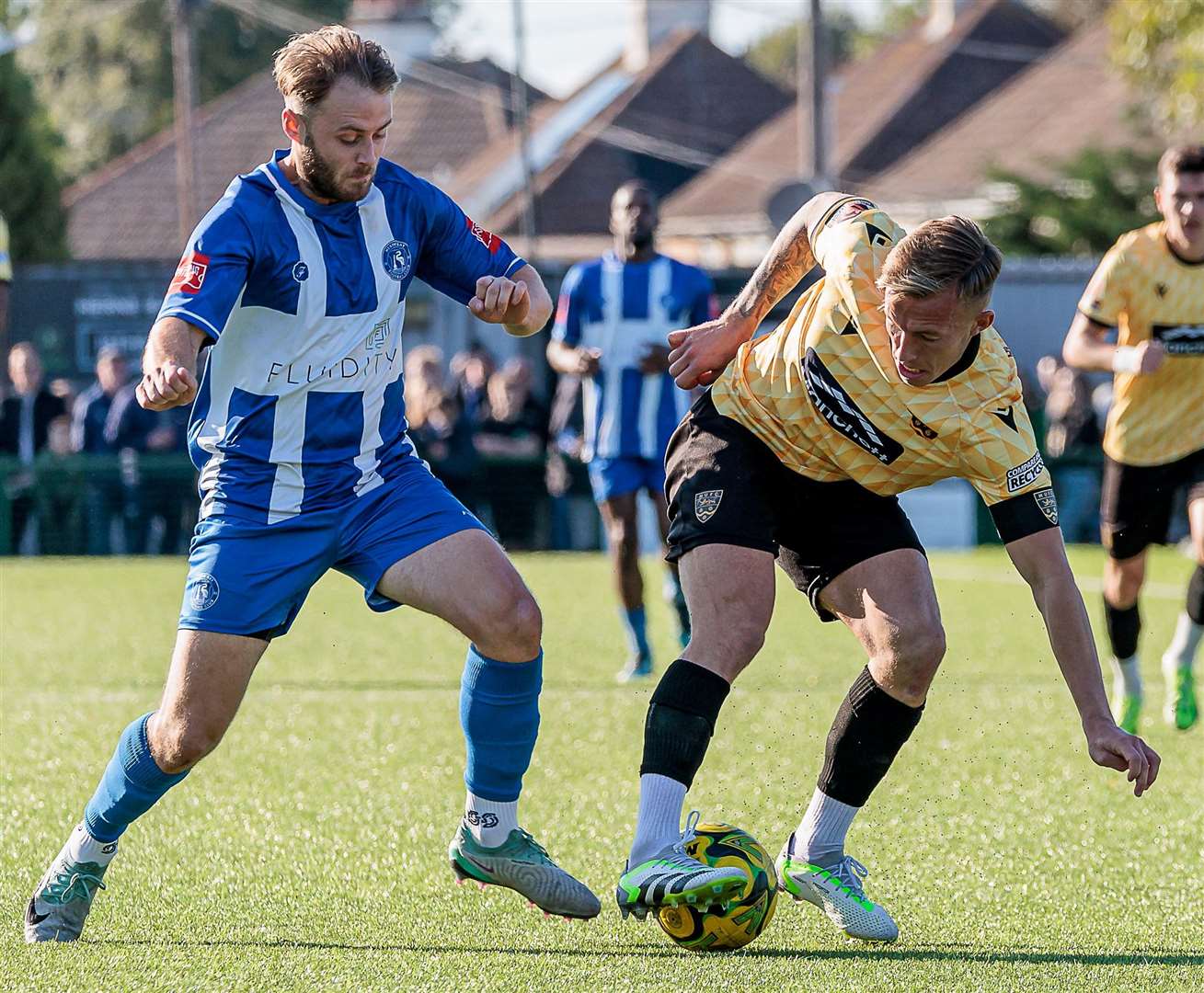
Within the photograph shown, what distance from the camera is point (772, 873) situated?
4465mm

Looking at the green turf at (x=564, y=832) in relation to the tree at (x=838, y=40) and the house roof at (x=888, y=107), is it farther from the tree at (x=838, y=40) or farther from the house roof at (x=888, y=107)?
the tree at (x=838, y=40)

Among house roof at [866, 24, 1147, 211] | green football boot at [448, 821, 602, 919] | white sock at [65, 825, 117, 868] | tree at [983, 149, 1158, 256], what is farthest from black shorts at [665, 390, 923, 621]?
house roof at [866, 24, 1147, 211]

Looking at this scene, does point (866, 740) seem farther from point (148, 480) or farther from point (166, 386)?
point (148, 480)

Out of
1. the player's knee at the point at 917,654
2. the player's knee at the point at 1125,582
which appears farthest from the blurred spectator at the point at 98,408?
the player's knee at the point at 917,654

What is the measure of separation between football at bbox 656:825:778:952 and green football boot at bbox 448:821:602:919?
0.99 ft

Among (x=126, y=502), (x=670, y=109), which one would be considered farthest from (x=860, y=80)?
(x=126, y=502)

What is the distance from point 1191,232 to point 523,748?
426 cm

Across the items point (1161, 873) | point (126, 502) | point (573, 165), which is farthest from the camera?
point (573, 165)

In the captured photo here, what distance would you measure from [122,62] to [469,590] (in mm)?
60669

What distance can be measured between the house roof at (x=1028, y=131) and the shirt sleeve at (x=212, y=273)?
3006cm

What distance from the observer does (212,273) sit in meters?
4.29

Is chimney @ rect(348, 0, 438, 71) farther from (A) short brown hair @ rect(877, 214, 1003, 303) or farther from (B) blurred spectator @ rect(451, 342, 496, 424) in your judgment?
(A) short brown hair @ rect(877, 214, 1003, 303)

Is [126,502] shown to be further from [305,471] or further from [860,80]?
[860,80]

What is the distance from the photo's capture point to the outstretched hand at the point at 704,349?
4.91m
